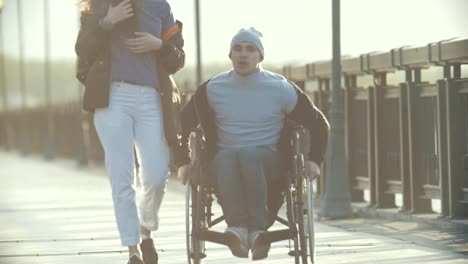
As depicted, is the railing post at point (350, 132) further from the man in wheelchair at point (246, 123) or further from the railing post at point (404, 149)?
the man in wheelchair at point (246, 123)

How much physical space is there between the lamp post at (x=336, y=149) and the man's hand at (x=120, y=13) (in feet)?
21.3

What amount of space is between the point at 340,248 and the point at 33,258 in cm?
209

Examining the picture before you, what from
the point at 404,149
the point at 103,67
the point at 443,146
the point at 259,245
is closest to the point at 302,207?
the point at 259,245

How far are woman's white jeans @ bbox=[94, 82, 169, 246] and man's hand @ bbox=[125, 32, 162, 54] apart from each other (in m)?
0.22

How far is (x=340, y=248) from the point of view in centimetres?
1173

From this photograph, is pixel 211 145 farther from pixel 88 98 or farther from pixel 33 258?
pixel 33 258

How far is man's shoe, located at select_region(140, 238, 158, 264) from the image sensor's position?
973cm

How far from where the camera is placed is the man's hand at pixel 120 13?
9594mm

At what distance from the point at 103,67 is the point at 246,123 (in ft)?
3.07

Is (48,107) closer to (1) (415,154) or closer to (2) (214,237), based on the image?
(1) (415,154)

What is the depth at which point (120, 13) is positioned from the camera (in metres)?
9.60

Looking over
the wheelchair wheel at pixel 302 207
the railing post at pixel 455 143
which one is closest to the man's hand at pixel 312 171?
the wheelchair wheel at pixel 302 207

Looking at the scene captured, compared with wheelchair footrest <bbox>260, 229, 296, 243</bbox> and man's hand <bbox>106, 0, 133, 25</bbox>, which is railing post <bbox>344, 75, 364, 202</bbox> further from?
wheelchair footrest <bbox>260, 229, 296, 243</bbox>

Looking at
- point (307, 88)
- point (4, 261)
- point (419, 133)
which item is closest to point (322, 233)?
point (419, 133)
